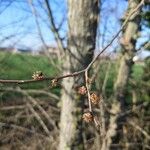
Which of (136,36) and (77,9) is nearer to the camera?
(77,9)

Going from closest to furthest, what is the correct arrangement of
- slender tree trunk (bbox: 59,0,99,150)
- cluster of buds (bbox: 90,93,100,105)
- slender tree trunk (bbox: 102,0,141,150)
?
cluster of buds (bbox: 90,93,100,105) < slender tree trunk (bbox: 59,0,99,150) < slender tree trunk (bbox: 102,0,141,150)

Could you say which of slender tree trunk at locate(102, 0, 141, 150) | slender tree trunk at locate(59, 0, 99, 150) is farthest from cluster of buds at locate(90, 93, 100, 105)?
slender tree trunk at locate(102, 0, 141, 150)

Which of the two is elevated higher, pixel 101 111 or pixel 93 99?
pixel 101 111

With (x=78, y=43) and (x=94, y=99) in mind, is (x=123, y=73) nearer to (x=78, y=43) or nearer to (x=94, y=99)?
(x=78, y=43)

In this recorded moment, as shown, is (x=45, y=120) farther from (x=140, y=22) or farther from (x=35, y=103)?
(x=140, y=22)

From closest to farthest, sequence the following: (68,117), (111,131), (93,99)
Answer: (93,99), (68,117), (111,131)

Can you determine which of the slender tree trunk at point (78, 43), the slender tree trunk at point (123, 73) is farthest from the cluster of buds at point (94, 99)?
the slender tree trunk at point (123, 73)

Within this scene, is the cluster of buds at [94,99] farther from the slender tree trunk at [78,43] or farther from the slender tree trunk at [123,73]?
the slender tree trunk at [123,73]

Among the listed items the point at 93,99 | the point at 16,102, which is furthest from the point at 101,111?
the point at 93,99

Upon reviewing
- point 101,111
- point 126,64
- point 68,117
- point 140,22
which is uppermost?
point 140,22

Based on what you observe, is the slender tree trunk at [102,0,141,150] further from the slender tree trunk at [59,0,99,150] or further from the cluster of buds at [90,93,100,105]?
the cluster of buds at [90,93,100,105]

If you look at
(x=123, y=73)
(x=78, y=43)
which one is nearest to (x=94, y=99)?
(x=78, y=43)
